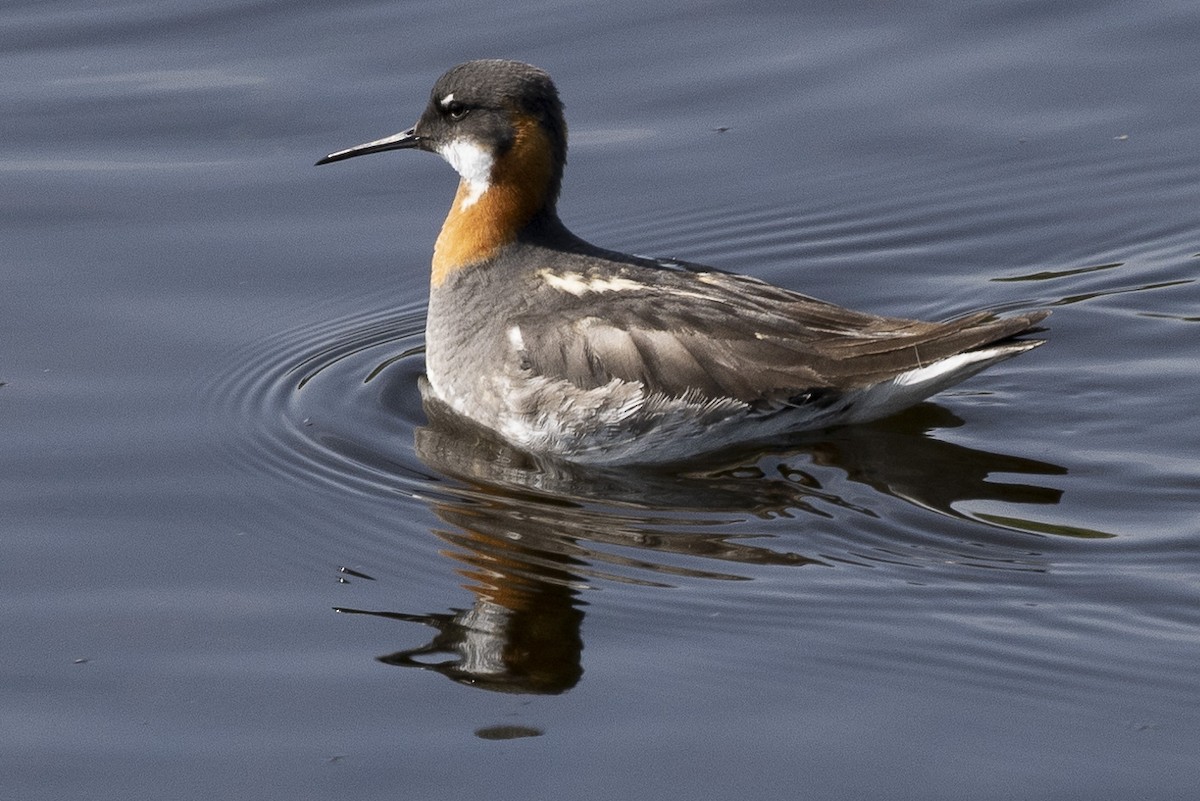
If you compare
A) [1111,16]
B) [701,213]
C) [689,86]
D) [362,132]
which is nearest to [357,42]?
[362,132]

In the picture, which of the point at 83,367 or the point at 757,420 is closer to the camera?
the point at 757,420

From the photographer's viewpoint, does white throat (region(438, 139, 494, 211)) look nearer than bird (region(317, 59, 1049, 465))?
No

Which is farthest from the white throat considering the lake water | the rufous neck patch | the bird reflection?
the bird reflection

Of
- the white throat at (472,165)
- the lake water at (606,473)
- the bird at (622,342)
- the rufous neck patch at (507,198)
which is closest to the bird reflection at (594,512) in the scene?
the lake water at (606,473)

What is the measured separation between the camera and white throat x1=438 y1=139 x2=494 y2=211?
1058 centimetres

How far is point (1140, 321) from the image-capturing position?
10.8 m

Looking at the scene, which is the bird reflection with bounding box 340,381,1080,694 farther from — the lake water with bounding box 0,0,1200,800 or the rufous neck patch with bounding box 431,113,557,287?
the rufous neck patch with bounding box 431,113,557,287

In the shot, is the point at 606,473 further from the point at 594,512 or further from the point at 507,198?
the point at 507,198

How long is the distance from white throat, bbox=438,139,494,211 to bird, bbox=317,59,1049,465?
0.03 metres

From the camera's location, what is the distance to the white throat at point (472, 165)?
34.7 ft

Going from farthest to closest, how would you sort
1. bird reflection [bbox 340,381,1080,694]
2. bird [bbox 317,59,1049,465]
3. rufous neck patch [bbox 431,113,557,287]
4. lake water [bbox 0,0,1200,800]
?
rufous neck patch [bbox 431,113,557,287] → bird [bbox 317,59,1049,465] → bird reflection [bbox 340,381,1080,694] → lake water [bbox 0,0,1200,800]

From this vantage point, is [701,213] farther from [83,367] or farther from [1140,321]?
[83,367]

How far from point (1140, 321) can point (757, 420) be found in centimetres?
243

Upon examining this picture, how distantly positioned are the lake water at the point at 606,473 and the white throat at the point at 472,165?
1.05 meters
